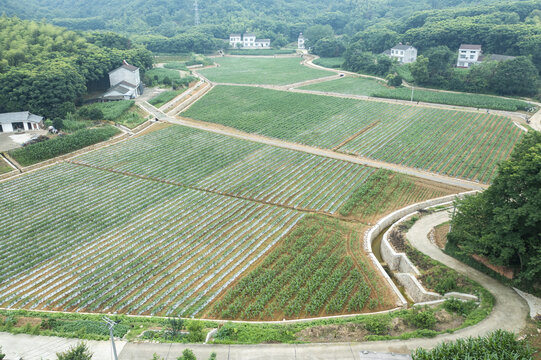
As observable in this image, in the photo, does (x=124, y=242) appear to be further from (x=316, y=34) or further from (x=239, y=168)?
(x=316, y=34)

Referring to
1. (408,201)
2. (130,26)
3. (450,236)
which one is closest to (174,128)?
(408,201)

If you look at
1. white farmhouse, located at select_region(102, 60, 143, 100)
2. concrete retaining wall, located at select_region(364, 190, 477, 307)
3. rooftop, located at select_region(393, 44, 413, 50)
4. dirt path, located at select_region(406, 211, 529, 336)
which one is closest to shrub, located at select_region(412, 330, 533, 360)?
dirt path, located at select_region(406, 211, 529, 336)

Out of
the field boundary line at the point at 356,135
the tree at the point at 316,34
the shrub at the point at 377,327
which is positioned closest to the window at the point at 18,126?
the field boundary line at the point at 356,135

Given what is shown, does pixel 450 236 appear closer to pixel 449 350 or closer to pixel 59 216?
pixel 449 350

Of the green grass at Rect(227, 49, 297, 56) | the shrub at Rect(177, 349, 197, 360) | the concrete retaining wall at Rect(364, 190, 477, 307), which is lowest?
the concrete retaining wall at Rect(364, 190, 477, 307)

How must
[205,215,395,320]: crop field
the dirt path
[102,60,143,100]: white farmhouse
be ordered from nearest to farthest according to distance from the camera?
the dirt path → [205,215,395,320]: crop field → [102,60,143,100]: white farmhouse

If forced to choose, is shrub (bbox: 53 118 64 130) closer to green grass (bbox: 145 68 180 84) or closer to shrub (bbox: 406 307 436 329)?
green grass (bbox: 145 68 180 84)

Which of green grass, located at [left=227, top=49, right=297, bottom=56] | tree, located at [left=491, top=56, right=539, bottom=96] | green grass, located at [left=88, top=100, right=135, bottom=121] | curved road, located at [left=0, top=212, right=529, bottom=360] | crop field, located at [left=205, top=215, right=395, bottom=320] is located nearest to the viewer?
curved road, located at [left=0, top=212, right=529, bottom=360]
